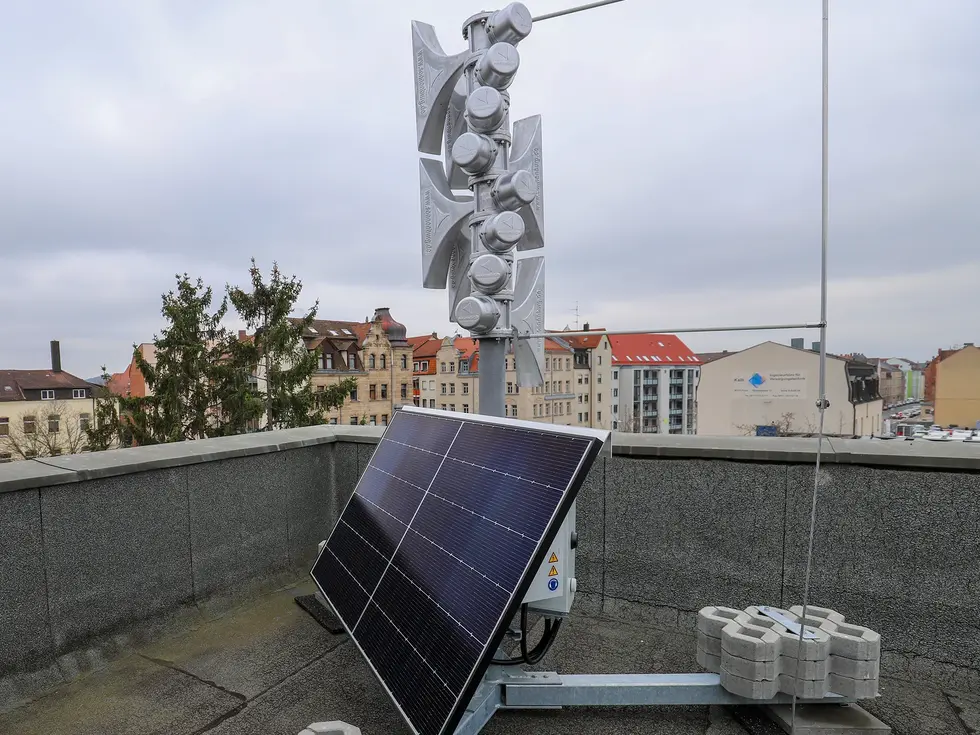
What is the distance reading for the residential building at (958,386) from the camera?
12.2 m

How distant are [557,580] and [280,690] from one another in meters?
1.75

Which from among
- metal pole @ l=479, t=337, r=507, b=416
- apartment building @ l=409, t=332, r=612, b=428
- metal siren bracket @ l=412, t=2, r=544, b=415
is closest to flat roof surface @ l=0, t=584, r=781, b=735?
metal pole @ l=479, t=337, r=507, b=416

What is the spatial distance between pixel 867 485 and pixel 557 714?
2217 millimetres

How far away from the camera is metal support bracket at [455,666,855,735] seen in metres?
2.75

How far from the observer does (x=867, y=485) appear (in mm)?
3406

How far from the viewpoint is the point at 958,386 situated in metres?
14.0

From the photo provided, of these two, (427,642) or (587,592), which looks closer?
(427,642)

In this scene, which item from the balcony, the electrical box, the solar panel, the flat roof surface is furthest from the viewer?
the balcony

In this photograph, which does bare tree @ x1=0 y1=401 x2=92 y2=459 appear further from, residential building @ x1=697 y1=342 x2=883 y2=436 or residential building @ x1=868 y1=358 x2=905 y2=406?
residential building @ x1=697 y1=342 x2=883 y2=436

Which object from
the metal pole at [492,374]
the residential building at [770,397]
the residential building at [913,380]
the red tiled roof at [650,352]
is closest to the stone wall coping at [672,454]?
the metal pole at [492,374]

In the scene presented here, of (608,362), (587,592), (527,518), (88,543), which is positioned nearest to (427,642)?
(527,518)

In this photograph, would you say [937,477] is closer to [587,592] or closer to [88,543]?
[587,592]

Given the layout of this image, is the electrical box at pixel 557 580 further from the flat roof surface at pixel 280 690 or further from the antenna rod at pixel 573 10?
the antenna rod at pixel 573 10

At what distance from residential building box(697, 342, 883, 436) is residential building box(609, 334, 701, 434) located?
3085 cm
